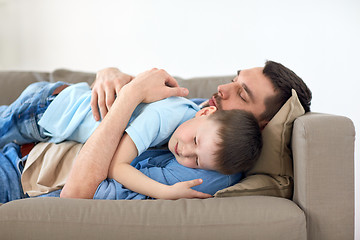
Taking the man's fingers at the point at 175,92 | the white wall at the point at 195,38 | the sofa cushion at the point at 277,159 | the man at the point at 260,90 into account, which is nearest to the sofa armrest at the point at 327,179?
the sofa cushion at the point at 277,159

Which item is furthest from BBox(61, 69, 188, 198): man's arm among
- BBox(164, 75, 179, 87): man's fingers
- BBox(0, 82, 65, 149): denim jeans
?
BBox(0, 82, 65, 149): denim jeans

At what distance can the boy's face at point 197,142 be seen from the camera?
1.22 metres

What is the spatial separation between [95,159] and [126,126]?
0.18 metres

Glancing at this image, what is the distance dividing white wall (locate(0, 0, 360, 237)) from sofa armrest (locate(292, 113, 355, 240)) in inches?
46.8

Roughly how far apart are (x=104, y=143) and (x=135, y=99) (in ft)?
0.68

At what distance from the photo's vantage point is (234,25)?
2.79 meters

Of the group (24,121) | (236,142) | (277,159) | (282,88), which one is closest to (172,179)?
(236,142)

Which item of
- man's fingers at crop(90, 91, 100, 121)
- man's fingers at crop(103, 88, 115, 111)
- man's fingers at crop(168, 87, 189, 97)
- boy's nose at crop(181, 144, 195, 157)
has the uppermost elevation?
man's fingers at crop(168, 87, 189, 97)

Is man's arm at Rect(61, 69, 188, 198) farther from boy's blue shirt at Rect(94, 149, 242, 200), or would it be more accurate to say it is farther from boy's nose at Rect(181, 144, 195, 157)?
boy's nose at Rect(181, 144, 195, 157)

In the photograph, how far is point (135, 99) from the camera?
1.34 m

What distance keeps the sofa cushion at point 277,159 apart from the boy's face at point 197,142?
16 centimetres

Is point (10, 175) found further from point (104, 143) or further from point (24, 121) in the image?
point (104, 143)

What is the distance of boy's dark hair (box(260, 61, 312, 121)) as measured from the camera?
151 centimetres

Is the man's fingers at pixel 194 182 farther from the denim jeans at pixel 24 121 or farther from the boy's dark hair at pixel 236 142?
the denim jeans at pixel 24 121
